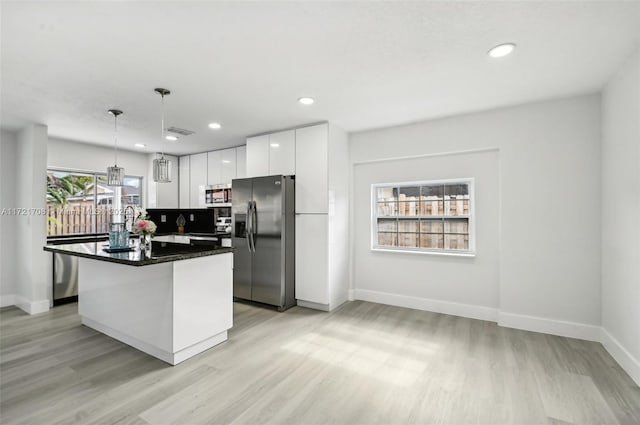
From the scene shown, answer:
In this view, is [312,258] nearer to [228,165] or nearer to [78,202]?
[228,165]

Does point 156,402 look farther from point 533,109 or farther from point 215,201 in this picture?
point 533,109

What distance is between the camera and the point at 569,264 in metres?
3.14

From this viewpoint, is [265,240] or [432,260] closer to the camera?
[432,260]

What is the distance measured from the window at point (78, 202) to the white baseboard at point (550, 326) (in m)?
6.30

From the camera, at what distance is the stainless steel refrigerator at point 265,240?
4031 mm

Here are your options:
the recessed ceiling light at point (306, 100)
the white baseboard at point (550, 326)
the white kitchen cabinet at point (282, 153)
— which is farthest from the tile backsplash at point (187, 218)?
the white baseboard at point (550, 326)

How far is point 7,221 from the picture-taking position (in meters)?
4.32

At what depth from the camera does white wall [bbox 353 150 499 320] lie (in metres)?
3.62

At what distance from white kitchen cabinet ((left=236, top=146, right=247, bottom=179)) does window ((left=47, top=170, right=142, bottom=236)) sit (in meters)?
2.28

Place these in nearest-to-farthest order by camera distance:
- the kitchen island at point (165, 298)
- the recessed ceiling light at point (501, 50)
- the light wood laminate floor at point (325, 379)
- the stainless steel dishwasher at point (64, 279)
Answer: the light wood laminate floor at point (325, 379), the recessed ceiling light at point (501, 50), the kitchen island at point (165, 298), the stainless steel dishwasher at point (64, 279)

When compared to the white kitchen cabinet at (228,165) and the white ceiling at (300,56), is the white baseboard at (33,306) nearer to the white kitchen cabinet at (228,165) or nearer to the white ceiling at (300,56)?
the white ceiling at (300,56)

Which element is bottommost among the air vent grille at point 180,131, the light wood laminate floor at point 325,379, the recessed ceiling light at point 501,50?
the light wood laminate floor at point 325,379

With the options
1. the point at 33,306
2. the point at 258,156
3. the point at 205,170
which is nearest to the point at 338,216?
the point at 258,156

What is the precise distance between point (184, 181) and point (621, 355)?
6566 millimetres
